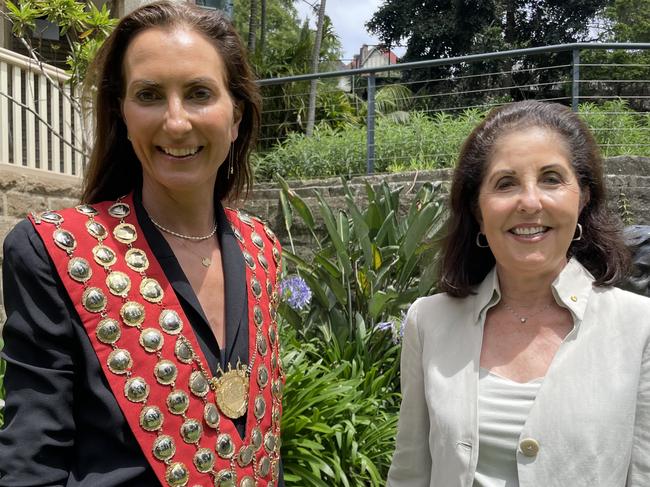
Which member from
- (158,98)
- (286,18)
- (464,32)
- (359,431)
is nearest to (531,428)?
(158,98)

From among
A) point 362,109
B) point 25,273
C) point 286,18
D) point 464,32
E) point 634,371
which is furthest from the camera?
point 286,18

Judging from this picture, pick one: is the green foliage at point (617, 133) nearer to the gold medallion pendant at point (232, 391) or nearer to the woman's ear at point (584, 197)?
the woman's ear at point (584, 197)

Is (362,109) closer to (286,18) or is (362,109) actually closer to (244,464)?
(244,464)

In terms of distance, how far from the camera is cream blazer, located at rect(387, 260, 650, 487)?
1.64 meters

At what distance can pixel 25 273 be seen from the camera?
4.72 ft

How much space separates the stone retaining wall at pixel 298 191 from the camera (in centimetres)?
594

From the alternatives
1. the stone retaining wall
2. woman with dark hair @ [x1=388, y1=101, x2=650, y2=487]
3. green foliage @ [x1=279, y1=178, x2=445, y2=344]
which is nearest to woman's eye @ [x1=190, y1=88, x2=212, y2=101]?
woman with dark hair @ [x1=388, y1=101, x2=650, y2=487]

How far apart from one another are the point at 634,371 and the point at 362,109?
13242 mm

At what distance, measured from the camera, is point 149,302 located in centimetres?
154

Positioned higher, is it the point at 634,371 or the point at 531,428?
the point at 634,371

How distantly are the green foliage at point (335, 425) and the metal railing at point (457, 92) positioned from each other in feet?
11.2

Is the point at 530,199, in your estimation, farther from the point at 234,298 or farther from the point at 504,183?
the point at 234,298

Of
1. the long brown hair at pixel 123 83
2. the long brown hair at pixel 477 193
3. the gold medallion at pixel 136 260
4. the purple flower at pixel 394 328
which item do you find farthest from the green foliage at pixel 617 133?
the gold medallion at pixel 136 260

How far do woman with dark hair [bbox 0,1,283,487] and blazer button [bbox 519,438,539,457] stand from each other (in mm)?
556
